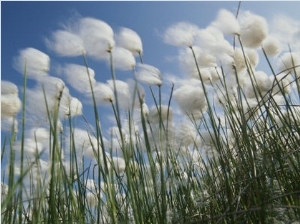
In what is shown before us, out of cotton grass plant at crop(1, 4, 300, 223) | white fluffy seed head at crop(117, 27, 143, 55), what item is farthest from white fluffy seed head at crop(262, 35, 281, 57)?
Answer: white fluffy seed head at crop(117, 27, 143, 55)

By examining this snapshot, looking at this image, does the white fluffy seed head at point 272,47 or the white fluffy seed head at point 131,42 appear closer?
the white fluffy seed head at point 131,42

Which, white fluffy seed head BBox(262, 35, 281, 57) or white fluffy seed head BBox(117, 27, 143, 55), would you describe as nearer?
white fluffy seed head BBox(117, 27, 143, 55)

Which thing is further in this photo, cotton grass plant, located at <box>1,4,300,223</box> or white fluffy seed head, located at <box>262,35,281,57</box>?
white fluffy seed head, located at <box>262,35,281,57</box>

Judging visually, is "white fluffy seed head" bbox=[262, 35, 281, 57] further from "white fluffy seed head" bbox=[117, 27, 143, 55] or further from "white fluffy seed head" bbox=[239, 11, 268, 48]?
"white fluffy seed head" bbox=[117, 27, 143, 55]

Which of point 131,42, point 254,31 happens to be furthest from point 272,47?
point 131,42

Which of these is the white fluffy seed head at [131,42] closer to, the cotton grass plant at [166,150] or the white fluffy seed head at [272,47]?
the cotton grass plant at [166,150]

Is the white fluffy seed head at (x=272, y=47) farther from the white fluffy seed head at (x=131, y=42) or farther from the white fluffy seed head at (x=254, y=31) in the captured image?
the white fluffy seed head at (x=131, y=42)

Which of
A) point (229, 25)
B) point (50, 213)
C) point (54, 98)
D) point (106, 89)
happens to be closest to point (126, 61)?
point (106, 89)

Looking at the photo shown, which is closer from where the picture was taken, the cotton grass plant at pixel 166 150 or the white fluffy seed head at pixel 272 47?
the cotton grass plant at pixel 166 150

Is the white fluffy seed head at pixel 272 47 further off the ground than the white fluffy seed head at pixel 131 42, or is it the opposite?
the white fluffy seed head at pixel 272 47

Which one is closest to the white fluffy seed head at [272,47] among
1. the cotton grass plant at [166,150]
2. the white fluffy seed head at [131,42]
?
the cotton grass plant at [166,150]

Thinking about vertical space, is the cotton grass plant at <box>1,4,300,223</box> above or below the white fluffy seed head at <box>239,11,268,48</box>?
below

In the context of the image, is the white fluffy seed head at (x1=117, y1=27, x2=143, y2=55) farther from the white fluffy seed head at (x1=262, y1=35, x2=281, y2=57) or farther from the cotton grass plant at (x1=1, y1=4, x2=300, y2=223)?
the white fluffy seed head at (x1=262, y1=35, x2=281, y2=57)

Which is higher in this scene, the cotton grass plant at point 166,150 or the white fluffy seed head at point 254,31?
the white fluffy seed head at point 254,31
